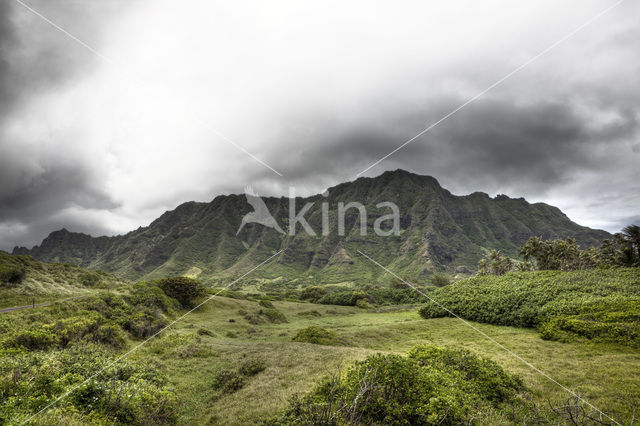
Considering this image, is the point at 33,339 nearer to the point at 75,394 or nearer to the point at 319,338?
the point at 75,394

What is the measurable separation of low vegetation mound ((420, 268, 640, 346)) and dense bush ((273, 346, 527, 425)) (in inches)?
653

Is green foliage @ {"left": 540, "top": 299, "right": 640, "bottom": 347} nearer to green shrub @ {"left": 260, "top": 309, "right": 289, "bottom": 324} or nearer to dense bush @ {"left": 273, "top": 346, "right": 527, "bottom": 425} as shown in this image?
dense bush @ {"left": 273, "top": 346, "right": 527, "bottom": 425}

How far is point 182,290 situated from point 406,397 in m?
47.2

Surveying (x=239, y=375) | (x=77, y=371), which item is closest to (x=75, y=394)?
(x=77, y=371)

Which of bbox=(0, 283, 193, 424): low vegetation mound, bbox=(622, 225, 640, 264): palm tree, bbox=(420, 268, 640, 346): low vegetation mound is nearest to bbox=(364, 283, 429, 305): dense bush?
bbox=(420, 268, 640, 346): low vegetation mound

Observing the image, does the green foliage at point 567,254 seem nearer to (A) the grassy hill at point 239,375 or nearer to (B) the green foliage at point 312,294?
(A) the grassy hill at point 239,375

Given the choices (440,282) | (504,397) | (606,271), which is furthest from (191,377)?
(440,282)

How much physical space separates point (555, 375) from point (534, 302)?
19452 millimetres

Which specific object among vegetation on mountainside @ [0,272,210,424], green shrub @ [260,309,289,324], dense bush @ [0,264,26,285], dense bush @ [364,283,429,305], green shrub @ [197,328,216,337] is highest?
dense bush @ [0,264,26,285]

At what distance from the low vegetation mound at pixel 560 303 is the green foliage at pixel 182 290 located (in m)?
40.6

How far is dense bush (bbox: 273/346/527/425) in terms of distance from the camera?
7.06 meters

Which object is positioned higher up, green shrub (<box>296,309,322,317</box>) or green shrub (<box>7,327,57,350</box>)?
green shrub (<box>7,327,57,350</box>)

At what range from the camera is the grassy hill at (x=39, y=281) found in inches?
1018

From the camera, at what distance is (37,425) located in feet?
20.5
